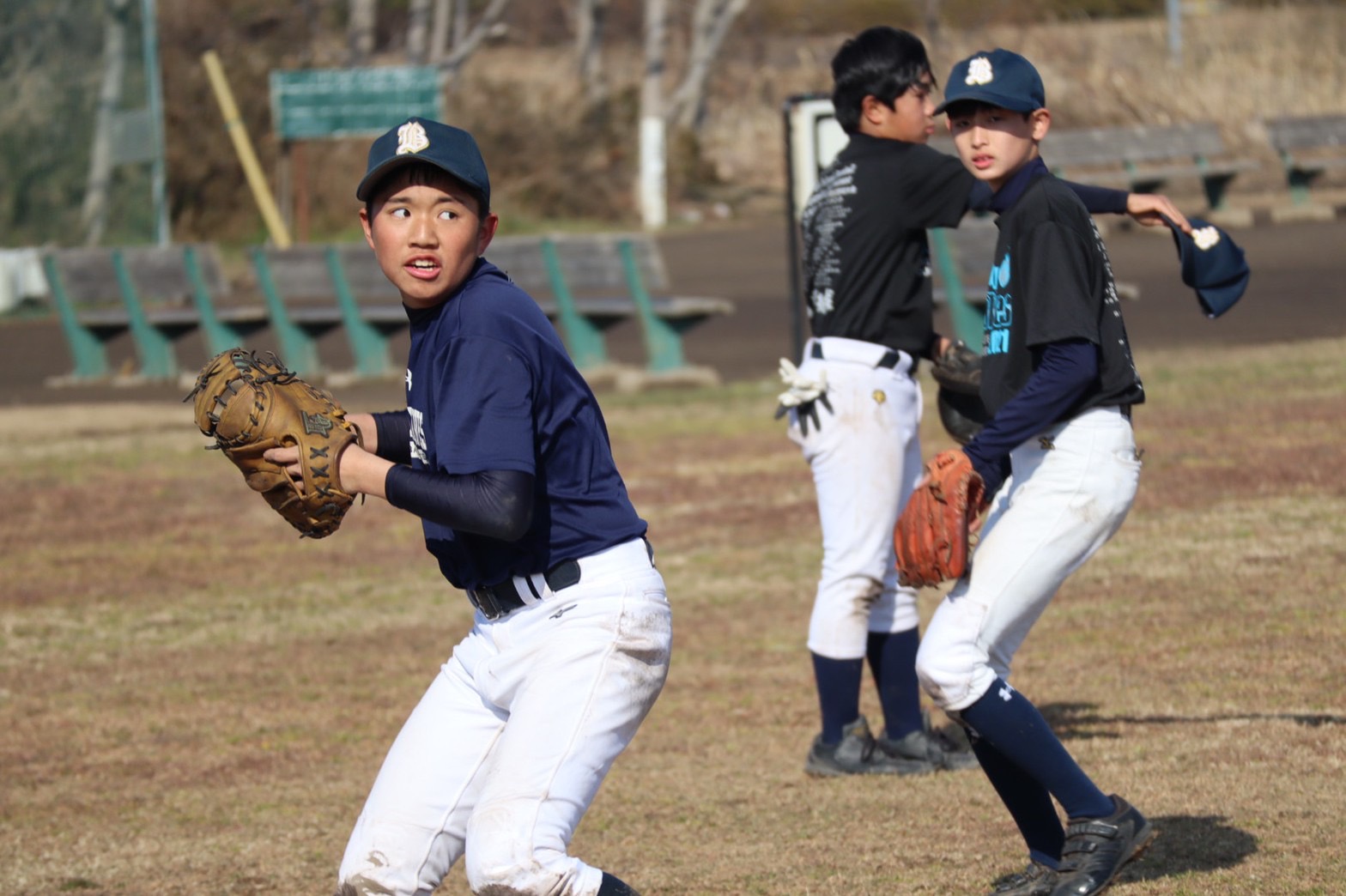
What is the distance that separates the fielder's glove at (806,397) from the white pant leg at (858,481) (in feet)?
0.05

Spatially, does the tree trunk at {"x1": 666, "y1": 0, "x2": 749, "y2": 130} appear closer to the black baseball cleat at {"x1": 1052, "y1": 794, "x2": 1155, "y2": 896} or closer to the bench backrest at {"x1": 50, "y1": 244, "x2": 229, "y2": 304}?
the bench backrest at {"x1": 50, "y1": 244, "x2": 229, "y2": 304}

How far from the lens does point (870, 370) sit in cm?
561

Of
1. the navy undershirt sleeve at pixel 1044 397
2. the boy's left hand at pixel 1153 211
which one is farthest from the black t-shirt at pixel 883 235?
the navy undershirt sleeve at pixel 1044 397

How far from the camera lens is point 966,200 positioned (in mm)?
5547

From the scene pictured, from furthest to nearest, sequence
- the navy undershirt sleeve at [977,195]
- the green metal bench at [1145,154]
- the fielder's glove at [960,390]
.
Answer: the green metal bench at [1145,154] < the navy undershirt sleeve at [977,195] < the fielder's glove at [960,390]

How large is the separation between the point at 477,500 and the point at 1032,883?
179cm

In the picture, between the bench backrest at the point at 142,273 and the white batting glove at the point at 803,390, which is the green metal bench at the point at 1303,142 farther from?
the white batting glove at the point at 803,390

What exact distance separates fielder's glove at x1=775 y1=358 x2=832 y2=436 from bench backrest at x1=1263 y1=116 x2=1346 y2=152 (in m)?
17.0

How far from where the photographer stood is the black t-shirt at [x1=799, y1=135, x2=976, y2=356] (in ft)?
18.4

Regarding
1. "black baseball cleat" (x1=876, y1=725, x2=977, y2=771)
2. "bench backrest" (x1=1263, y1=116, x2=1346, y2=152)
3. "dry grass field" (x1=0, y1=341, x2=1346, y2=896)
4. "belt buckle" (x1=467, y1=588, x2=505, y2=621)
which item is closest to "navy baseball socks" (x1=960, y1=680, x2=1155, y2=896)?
"dry grass field" (x1=0, y1=341, x2=1346, y2=896)

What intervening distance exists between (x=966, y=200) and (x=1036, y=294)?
5.11ft

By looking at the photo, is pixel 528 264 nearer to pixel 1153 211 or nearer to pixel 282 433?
pixel 1153 211

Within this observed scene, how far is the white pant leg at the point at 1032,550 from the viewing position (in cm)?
406

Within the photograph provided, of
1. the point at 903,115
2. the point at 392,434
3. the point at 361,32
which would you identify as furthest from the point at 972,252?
the point at 361,32
